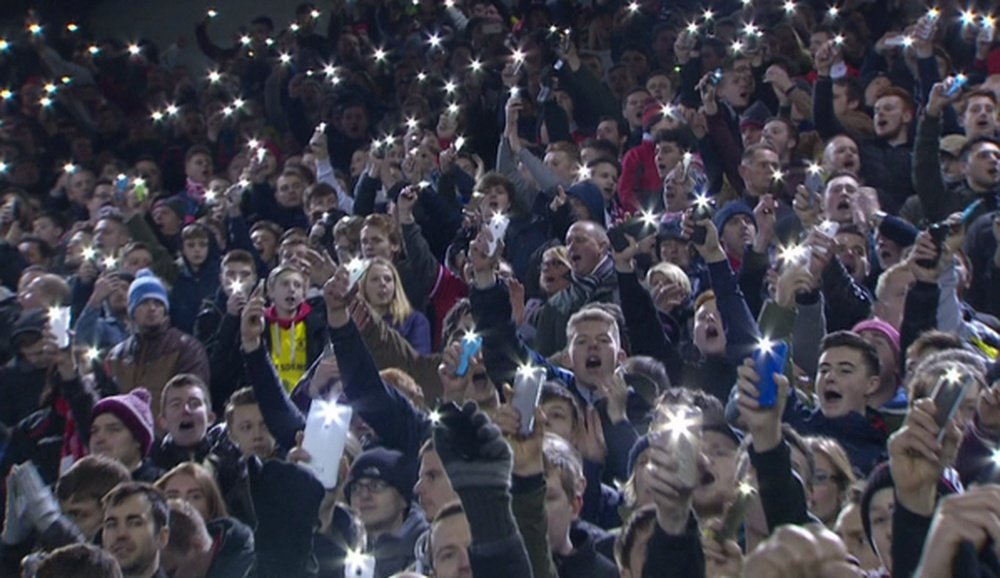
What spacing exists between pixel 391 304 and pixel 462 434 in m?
3.76

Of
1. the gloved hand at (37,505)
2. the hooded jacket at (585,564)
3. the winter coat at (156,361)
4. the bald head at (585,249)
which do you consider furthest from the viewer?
the winter coat at (156,361)

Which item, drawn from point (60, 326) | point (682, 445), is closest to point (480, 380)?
point (60, 326)

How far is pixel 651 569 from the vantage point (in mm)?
3477

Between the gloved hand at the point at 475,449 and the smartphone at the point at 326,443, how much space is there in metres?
1.12

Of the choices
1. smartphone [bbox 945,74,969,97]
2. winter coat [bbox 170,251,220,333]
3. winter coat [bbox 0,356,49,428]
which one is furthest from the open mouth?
winter coat [bbox 170,251,220,333]

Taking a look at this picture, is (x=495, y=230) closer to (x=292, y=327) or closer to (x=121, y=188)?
(x=292, y=327)

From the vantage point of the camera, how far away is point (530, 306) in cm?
746

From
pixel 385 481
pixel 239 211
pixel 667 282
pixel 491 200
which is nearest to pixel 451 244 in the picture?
pixel 491 200

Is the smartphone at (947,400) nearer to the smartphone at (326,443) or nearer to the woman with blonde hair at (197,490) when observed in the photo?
the smartphone at (326,443)

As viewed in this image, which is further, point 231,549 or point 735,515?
point 231,549

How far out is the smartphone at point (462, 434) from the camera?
3.62 metres

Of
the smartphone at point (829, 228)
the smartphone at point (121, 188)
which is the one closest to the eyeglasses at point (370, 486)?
the smartphone at point (829, 228)

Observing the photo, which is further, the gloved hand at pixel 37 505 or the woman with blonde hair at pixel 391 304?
the woman with blonde hair at pixel 391 304

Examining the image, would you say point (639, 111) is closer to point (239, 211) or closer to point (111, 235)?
point (239, 211)
